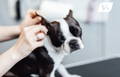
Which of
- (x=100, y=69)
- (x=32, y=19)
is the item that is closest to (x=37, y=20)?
(x=32, y=19)

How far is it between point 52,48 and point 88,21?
0.41 m

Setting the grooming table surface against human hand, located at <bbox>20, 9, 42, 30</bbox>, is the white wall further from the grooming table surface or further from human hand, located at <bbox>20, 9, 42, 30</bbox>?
human hand, located at <bbox>20, 9, 42, 30</bbox>

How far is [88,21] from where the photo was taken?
0.94 meters

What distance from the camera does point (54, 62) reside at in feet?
1.86

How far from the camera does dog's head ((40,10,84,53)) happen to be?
0.53 m

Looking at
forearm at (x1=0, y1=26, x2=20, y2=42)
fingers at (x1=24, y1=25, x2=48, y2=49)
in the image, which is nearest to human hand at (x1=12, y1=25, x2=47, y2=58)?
fingers at (x1=24, y1=25, x2=48, y2=49)

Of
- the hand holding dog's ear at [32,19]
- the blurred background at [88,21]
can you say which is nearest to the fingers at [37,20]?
the hand holding dog's ear at [32,19]

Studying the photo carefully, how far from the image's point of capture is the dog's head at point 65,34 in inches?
21.0

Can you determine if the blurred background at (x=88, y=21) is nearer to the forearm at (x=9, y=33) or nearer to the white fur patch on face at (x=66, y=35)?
the forearm at (x=9, y=33)

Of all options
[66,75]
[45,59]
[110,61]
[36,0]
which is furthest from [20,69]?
[110,61]

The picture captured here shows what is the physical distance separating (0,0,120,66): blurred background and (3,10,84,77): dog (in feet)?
0.95

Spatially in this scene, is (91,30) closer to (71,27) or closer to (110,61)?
(110,61)

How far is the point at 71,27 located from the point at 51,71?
122mm

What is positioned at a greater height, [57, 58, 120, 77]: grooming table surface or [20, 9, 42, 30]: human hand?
[20, 9, 42, 30]: human hand
